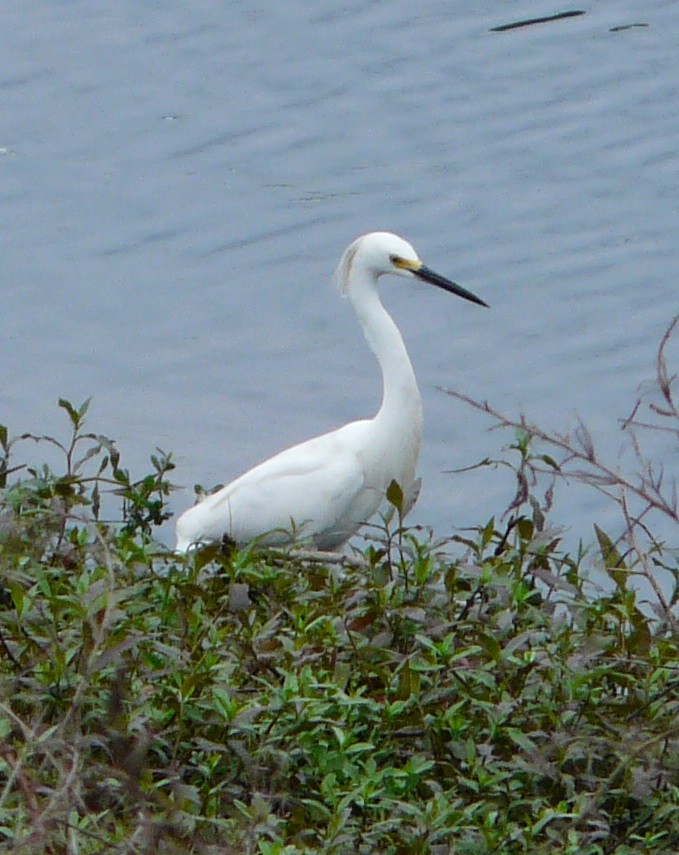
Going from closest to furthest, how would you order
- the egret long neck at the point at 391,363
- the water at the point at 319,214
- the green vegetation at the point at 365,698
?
the green vegetation at the point at 365,698 < the egret long neck at the point at 391,363 < the water at the point at 319,214

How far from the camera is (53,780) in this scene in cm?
340

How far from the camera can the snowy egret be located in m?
5.78

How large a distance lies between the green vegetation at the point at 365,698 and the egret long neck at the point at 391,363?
1.73 m

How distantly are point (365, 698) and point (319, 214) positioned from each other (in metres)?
5.66

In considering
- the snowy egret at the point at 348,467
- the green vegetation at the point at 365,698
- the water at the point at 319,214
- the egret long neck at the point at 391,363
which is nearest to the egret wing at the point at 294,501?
the snowy egret at the point at 348,467

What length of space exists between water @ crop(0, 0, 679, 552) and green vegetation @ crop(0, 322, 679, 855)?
286 cm

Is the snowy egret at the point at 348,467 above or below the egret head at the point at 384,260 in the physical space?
below

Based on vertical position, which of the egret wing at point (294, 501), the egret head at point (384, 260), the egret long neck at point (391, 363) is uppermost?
the egret head at point (384, 260)

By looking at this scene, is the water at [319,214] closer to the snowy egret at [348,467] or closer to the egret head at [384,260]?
the snowy egret at [348,467]

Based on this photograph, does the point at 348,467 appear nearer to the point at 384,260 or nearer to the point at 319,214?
the point at 384,260

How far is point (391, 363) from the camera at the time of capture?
604 centimetres

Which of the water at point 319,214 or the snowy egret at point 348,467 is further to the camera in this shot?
the water at point 319,214

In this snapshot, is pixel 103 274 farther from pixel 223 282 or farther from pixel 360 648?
pixel 360 648

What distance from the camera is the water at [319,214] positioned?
7.76 metres
